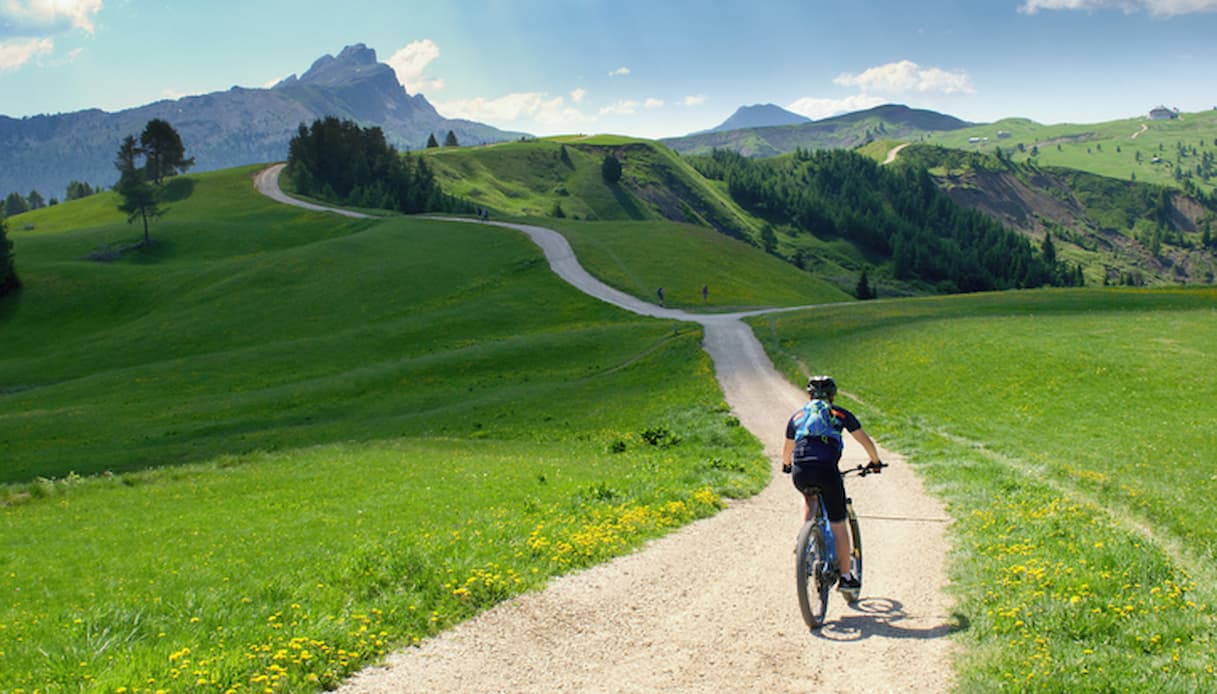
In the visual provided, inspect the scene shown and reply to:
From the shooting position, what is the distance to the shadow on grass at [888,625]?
1137 centimetres

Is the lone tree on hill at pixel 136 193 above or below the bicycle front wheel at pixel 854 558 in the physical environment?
above

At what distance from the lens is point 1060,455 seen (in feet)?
83.6

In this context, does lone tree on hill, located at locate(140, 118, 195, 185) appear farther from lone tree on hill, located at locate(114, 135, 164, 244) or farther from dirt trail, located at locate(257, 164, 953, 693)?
dirt trail, located at locate(257, 164, 953, 693)

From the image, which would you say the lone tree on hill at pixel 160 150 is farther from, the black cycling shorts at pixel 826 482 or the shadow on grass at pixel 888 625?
the shadow on grass at pixel 888 625

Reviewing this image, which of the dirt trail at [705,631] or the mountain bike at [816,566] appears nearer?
the dirt trail at [705,631]

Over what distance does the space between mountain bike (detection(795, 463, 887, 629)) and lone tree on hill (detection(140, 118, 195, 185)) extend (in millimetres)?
149145

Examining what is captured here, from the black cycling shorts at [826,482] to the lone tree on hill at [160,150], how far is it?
149m

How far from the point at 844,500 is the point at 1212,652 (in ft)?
16.0

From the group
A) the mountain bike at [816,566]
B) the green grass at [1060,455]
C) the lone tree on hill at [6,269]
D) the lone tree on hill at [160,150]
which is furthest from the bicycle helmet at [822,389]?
the lone tree on hill at [160,150]

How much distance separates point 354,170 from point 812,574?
5955 inches

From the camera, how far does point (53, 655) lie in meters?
10.5

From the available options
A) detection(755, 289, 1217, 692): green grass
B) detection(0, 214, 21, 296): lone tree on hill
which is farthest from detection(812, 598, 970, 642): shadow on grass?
detection(0, 214, 21, 296): lone tree on hill

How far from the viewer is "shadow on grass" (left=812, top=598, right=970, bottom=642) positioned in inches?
448

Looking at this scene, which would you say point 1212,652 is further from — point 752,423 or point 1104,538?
point 752,423
